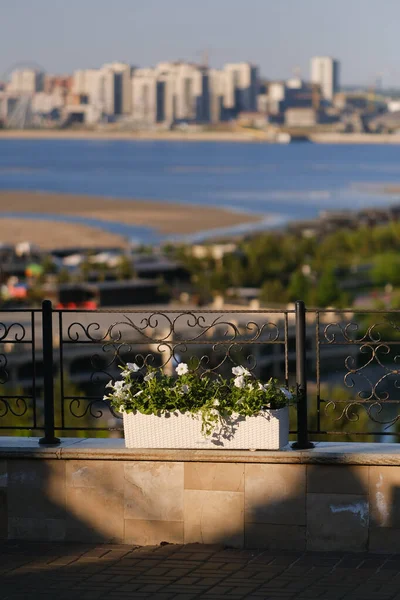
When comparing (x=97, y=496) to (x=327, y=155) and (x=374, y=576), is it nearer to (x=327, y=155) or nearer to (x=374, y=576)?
(x=374, y=576)

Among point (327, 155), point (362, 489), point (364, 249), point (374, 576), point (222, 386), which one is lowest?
point (374, 576)

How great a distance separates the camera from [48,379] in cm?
589

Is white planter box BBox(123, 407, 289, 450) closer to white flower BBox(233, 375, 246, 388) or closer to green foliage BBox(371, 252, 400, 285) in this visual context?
white flower BBox(233, 375, 246, 388)

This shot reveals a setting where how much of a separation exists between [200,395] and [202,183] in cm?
10920

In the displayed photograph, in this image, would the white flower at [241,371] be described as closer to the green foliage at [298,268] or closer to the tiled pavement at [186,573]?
the tiled pavement at [186,573]

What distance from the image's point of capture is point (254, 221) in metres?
72.6

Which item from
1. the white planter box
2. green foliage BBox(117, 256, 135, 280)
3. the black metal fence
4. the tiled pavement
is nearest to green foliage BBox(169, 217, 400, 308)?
green foliage BBox(117, 256, 135, 280)

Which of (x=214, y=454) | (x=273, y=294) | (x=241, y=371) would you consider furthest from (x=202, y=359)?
(x=273, y=294)

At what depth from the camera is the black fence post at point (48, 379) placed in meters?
5.86

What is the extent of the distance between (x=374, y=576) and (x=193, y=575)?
31.4 inches

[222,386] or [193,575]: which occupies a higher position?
[222,386]

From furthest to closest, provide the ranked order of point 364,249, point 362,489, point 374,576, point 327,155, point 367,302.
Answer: point 327,155 → point 364,249 → point 367,302 → point 362,489 → point 374,576

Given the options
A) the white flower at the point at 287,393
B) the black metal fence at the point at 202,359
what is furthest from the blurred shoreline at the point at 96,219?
the white flower at the point at 287,393

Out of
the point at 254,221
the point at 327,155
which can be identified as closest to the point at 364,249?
the point at 254,221
